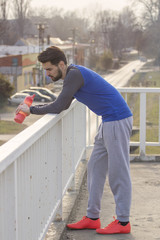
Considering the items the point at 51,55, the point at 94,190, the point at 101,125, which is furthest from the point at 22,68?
the point at 51,55

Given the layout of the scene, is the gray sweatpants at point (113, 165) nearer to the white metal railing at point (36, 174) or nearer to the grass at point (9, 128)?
the white metal railing at point (36, 174)

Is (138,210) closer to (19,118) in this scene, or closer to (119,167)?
(119,167)

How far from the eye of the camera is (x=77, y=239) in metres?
4.01

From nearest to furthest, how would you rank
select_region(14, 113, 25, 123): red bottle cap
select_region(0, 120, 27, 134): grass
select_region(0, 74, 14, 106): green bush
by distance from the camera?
1. select_region(14, 113, 25, 123): red bottle cap
2. select_region(0, 120, 27, 134): grass
3. select_region(0, 74, 14, 106): green bush

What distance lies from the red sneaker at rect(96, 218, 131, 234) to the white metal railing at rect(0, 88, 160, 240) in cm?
40

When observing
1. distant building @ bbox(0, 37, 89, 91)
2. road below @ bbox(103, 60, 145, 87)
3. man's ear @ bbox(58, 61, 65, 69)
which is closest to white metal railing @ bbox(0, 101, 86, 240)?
man's ear @ bbox(58, 61, 65, 69)

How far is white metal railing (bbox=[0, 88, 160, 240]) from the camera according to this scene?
252 centimetres

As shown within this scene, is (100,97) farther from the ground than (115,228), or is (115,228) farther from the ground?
(100,97)

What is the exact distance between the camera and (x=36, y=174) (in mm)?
3152

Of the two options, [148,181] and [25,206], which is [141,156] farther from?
[25,206]

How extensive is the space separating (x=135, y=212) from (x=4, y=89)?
40605 millimetres

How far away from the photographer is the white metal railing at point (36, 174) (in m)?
2.52

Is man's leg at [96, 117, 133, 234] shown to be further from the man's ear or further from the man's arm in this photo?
the man's ear

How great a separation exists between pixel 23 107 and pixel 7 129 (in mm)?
27259
